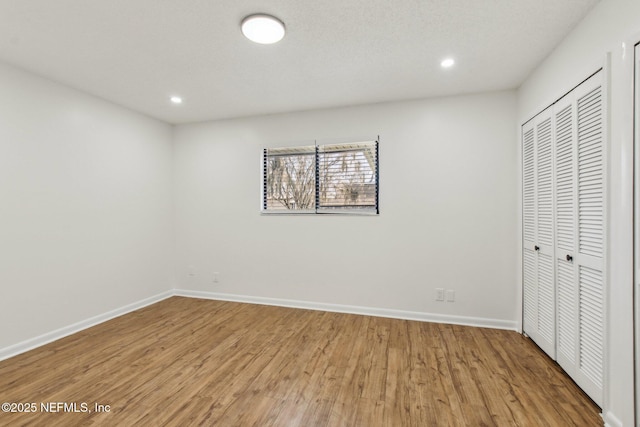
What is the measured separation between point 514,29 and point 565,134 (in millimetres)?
867

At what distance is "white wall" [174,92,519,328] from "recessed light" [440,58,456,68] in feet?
2.51

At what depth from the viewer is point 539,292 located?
104 inches

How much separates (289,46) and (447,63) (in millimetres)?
1401

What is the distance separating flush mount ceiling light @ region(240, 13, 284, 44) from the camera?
1.97m

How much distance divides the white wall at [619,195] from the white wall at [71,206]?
4.49 metres

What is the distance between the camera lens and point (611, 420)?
167 centimetres

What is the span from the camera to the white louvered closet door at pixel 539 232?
96.2 inches

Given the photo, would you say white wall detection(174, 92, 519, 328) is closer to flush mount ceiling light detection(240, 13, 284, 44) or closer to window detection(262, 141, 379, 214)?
window detection(262, 141, 379, 214)

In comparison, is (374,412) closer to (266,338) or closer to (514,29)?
(266,338)

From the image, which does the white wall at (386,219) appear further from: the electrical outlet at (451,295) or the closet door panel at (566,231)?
the closet door panel at (566,231)

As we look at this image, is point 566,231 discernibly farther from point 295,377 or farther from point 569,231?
point 295,377

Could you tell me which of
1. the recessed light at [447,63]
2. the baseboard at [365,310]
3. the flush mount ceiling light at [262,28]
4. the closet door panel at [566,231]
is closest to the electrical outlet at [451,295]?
the baseboard at [365,310]

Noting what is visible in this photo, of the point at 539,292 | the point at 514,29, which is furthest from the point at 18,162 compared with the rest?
the point at 539,292

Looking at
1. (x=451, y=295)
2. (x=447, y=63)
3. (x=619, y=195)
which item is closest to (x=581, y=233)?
(x=619, y=195)
